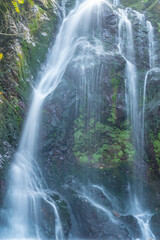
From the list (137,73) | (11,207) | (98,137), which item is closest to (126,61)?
(137,73)

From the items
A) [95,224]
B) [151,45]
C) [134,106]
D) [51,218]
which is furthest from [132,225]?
[151,45]

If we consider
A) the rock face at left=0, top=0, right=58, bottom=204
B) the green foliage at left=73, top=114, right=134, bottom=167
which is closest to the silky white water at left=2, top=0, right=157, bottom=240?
the rock face at left=0, top=0, right=58, bottom=204

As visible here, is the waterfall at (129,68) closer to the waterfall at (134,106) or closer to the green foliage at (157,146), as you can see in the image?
the waterfall at (134,106)

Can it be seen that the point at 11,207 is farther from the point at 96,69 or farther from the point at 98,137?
the point at 96,69

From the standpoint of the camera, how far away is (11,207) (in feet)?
14.3

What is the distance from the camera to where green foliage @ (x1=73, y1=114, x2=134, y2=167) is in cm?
723

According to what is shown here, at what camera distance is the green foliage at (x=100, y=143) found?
7230 millimetres

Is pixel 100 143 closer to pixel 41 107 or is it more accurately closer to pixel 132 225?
pixel 41 107

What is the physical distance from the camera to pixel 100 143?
24.7 feet

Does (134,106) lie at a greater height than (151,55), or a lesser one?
lesser

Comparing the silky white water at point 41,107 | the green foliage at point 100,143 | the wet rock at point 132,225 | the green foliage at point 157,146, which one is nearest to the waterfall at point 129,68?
the silky white water at point 41,107

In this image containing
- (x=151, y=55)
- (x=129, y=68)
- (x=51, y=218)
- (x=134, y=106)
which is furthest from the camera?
(x=151, y=55)

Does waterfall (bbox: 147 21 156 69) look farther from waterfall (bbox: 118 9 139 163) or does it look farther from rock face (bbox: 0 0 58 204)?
rock face (bbox: 0 0 58 204)

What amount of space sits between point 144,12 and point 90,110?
835 centimetres
